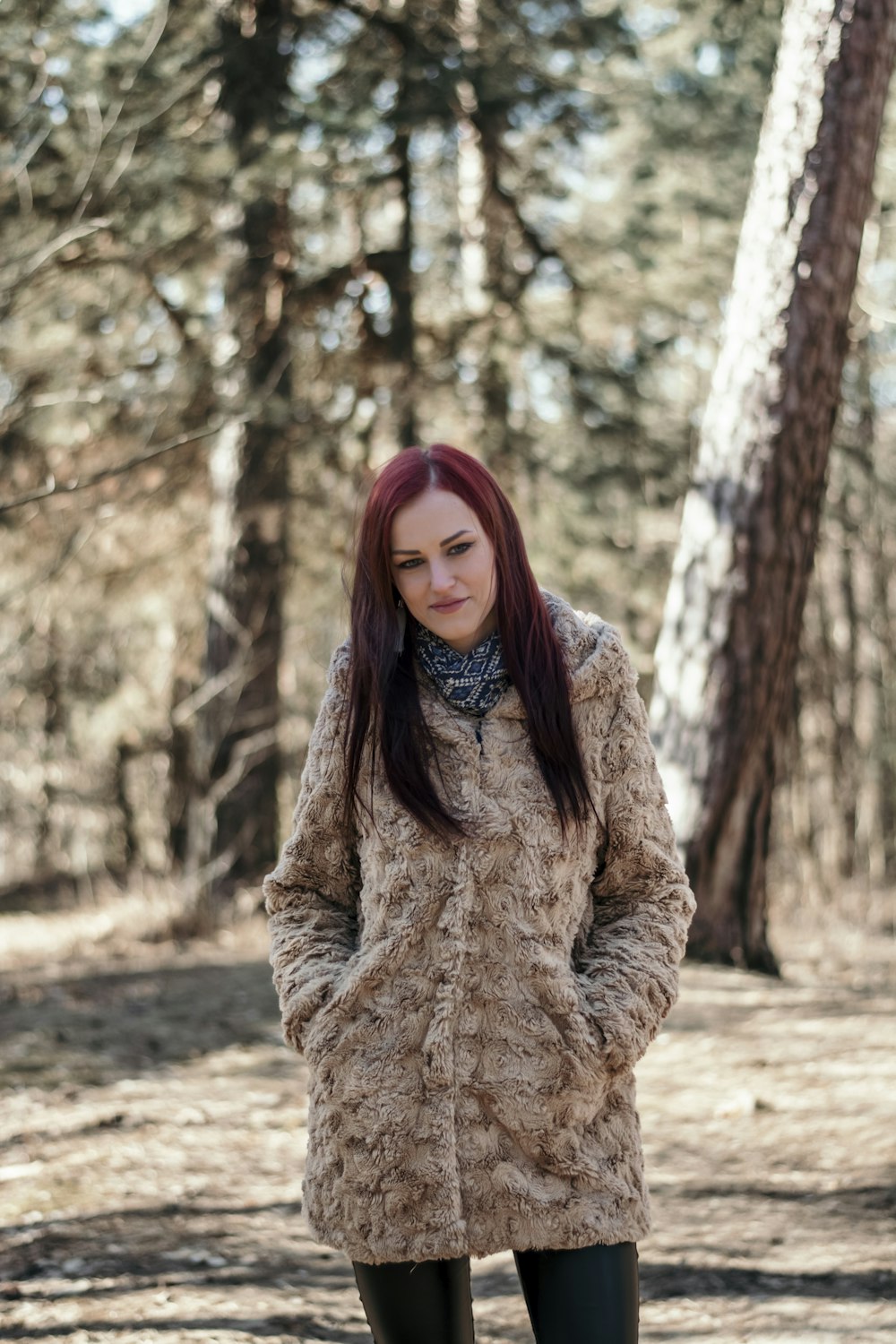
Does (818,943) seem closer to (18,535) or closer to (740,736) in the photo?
(740,736)

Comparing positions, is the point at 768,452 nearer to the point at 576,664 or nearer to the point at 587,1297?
the point at 576,664

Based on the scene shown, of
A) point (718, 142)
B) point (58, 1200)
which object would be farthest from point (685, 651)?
point (718, 142)

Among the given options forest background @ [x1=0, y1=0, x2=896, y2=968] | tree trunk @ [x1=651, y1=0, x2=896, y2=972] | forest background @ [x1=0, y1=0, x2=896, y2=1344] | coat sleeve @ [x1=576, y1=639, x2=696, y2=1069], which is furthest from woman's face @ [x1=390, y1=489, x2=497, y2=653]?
forest background @ [x1=0, y1=0, x2=896, y2=968]

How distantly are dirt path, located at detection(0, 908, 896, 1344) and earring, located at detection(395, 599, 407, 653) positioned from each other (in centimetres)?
194

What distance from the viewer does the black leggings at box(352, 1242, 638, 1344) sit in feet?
6.66

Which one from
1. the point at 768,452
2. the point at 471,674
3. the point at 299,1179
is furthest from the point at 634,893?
the point at 768,452

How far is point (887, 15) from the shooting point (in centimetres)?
600

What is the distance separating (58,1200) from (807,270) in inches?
188

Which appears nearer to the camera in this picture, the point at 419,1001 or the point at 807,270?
the point at 419,1001

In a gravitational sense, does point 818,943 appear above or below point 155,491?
below

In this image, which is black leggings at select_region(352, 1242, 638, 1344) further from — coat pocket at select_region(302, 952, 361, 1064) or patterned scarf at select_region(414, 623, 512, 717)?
patterned scarf at select_region(414, 623, 512, 717)

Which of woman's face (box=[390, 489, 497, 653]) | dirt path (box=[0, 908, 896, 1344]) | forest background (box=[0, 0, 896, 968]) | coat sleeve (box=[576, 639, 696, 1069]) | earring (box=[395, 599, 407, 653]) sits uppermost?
forest background (box=[0, 0, 896, 968])

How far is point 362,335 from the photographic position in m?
10.2

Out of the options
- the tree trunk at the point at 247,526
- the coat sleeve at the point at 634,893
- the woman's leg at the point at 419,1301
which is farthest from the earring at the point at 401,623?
the tree trunk at the point at 247,526
